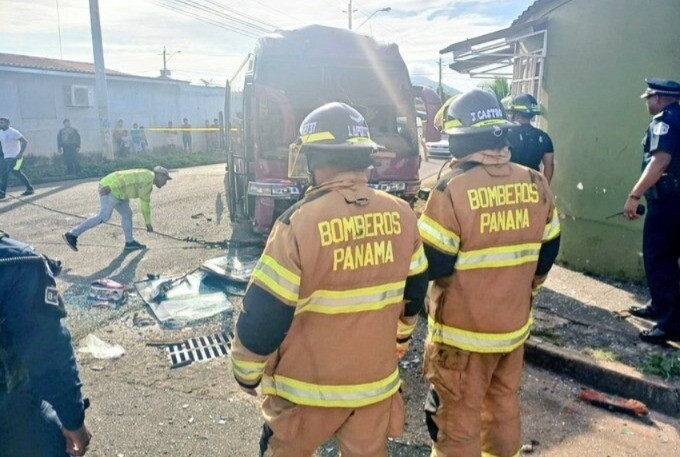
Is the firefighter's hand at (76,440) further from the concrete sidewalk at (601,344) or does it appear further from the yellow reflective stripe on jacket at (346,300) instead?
the concrete sidewalk at (601,344)

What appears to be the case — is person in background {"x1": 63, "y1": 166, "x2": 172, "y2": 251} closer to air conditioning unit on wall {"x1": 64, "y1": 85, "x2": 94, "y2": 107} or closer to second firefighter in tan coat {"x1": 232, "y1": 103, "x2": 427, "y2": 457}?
second firefighter in tan coat {"x1": 232, "y1": 103, "x2": 427, "y2": 457}

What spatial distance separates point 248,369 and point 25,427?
2.33 ft

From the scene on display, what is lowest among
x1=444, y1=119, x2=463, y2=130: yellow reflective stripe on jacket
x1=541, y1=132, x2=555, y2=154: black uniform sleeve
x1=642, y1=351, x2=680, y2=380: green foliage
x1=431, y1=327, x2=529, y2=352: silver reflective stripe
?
x1=642, y1=351, x2=680, y2=380: green foliage

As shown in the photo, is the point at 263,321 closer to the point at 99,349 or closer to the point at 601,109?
the point at 99,349

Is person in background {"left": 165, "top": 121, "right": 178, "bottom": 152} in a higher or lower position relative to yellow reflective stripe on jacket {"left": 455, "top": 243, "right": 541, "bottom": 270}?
higher

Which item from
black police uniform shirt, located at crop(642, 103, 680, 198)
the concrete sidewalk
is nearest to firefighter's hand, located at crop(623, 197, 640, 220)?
black police uniform shirt, located at crop(642, 103, 680, 198)

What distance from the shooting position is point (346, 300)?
182cm

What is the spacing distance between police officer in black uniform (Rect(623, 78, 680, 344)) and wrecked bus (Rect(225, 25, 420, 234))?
291cm

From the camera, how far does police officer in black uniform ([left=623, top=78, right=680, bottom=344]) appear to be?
372 cm

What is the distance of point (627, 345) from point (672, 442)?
101cm

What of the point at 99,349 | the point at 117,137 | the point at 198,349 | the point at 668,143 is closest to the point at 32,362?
the point at 198,349

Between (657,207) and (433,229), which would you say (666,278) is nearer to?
(657,207)

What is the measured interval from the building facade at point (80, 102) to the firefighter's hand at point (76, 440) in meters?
19.4

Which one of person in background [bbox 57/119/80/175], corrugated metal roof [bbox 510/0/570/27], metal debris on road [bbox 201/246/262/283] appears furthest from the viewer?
person in background [bbox 57/119/80/175]
